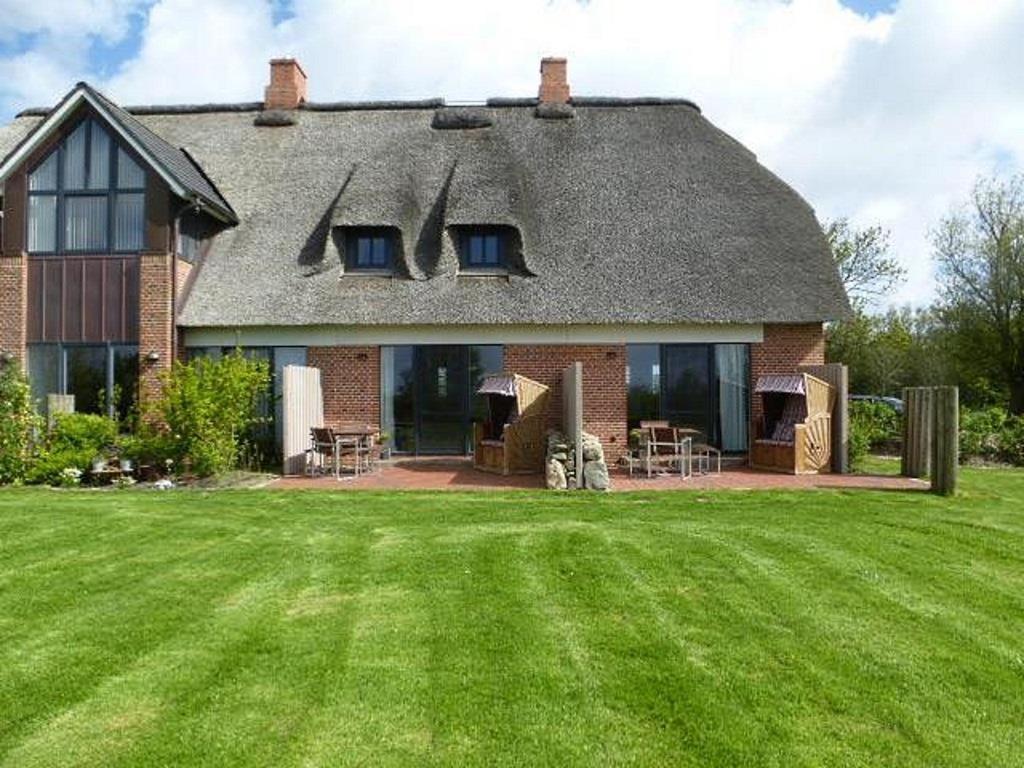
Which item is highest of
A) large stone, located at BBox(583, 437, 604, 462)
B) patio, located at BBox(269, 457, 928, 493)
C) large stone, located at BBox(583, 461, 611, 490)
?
large stone, located at BBox(583, 437, 604, 462)

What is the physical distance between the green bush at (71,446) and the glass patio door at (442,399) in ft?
18.6

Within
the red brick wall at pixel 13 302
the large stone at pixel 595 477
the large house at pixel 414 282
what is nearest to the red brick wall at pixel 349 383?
the large house at pixel 414 282

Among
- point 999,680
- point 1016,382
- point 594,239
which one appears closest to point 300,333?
point 594,239

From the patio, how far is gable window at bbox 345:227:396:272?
4517 mm

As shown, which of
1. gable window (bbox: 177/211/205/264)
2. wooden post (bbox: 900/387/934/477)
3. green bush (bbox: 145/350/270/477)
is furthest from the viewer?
gable window (bbox: 177/211/205/264)

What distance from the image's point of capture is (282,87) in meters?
20.7

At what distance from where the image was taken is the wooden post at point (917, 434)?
13.7 metres

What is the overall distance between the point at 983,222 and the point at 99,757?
29.7 meters

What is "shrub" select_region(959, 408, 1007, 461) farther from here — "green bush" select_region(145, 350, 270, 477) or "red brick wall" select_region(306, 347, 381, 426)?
"green bush" select_region(145, 350, 270, 477)

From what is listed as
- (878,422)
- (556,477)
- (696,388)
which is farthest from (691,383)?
(878,422)

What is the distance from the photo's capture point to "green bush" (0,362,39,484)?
13.3 meters

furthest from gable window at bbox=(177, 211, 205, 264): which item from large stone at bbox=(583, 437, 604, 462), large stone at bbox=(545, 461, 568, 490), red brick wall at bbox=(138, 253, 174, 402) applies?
large stone at bbox=(583, 437, 604, 462)

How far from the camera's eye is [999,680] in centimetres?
474

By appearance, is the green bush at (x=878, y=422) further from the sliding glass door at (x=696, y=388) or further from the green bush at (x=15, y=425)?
the green bush at (x=15, y=425)
